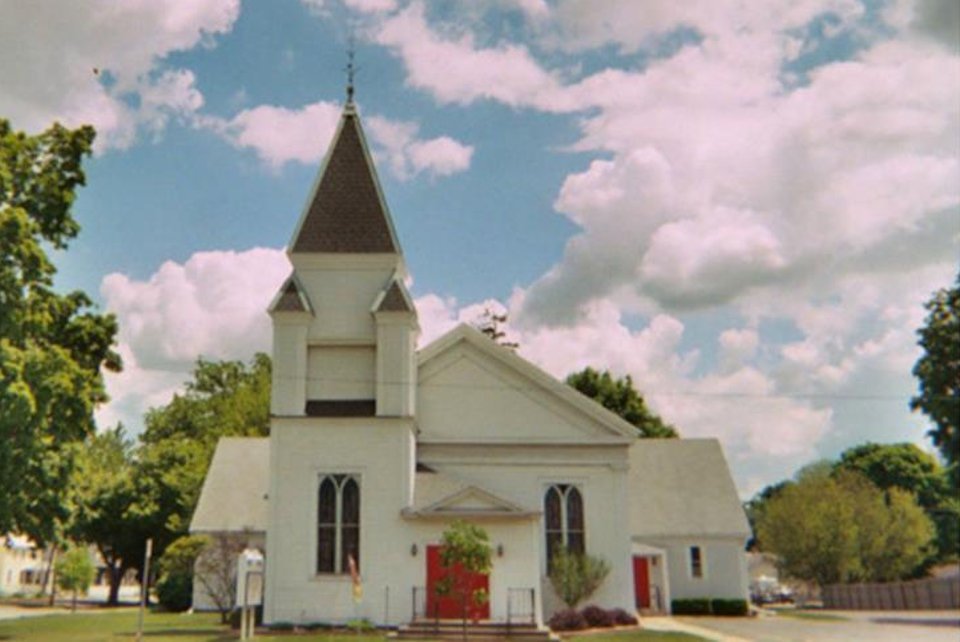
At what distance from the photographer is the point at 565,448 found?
33.2m

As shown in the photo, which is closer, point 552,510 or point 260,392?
point 552,510

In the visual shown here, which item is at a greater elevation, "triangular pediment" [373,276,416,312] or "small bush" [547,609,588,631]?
"triangular pediment" [373,276,416,312]

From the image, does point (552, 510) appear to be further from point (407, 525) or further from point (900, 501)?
point (900, 501)

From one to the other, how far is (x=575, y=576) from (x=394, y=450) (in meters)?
7.91

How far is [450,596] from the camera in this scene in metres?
28.1

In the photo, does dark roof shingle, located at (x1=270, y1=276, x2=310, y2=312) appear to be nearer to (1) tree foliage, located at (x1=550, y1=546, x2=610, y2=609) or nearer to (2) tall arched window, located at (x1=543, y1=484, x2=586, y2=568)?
(2) tall arched window, located at (x1=543, y1=484, x2=586, y2=568)

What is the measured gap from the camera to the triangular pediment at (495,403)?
33.1 metres

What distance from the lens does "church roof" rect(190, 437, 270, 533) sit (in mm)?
38031

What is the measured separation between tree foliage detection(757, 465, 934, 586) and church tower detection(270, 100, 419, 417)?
3018 cm

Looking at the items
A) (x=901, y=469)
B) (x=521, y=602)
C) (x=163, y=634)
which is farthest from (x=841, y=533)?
(x=901, y=469)

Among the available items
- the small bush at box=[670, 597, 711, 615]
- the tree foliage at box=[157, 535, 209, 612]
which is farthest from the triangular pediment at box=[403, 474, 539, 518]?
the small bush at box=[670, 597, 711, 615]

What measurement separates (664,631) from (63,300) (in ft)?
68.7

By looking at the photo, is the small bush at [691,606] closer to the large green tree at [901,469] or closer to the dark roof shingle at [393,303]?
the dark roof shingle at [393,303]

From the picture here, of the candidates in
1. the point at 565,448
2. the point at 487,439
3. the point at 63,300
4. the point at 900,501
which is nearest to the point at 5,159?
the point at 63,300
